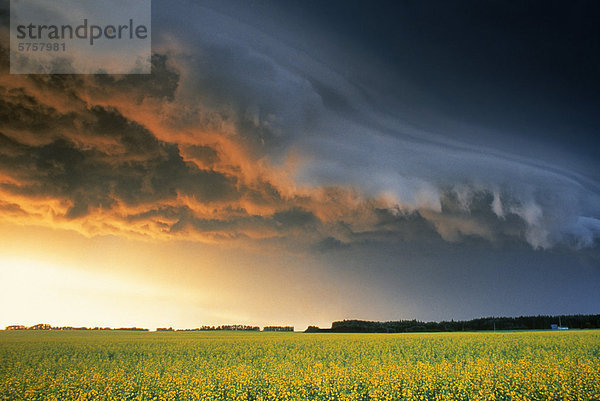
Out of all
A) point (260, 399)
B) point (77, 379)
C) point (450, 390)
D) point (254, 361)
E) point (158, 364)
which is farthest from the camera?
point (254, 361)

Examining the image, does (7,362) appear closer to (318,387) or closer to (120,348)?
(120,348)

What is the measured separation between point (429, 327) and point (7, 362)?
333ft

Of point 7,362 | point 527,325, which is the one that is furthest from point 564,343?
point 527,325

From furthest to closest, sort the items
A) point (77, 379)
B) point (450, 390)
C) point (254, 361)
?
point (254, 361) < point (77, 379) < point (450, 390)

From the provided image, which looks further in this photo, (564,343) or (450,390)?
(564,343)

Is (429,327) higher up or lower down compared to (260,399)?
lower down

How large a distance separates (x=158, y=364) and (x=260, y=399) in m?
13.2

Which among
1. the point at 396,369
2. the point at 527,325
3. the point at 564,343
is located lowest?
the point at 527,325

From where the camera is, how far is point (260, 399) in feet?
55.0

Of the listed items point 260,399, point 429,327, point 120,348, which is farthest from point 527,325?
point 260,399

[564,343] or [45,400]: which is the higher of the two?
[45,400]

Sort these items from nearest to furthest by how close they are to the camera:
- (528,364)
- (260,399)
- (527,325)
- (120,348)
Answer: (260,399)
(528,364)
(120,348)
(527,325)

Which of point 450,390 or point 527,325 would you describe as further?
point 527,325

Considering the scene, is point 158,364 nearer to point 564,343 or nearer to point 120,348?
point 120,348
